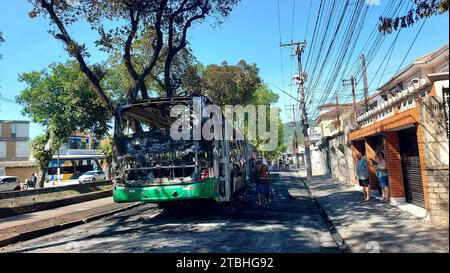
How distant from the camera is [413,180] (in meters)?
9.86

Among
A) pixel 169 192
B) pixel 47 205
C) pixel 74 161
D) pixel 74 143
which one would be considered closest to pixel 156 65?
pixel 47 205

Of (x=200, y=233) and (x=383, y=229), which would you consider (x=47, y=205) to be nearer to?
(x=200, y=233)

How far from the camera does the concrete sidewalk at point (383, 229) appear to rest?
586 cm

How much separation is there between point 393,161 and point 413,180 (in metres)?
0.94

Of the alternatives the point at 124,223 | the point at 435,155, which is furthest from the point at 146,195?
the point at 435,155

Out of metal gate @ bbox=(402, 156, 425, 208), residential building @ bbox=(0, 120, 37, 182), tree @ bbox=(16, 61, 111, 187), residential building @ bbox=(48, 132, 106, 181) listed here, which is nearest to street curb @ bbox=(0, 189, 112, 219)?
tree @ bbox=(16, 61, 111, 187)

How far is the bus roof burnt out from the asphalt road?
1274 millimetres

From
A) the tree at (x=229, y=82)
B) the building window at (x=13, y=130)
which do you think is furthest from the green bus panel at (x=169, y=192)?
the building window at (x=13, y=130)

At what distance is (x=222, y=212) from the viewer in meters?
11.2

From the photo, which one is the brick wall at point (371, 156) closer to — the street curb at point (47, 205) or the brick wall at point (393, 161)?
the brick wall at point (393, 161)
